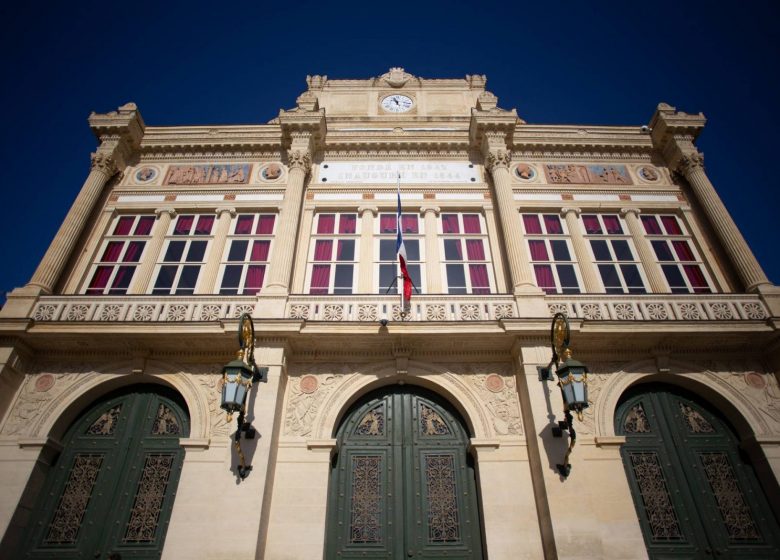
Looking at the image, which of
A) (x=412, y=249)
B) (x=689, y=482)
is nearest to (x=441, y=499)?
(x=689, y=482)

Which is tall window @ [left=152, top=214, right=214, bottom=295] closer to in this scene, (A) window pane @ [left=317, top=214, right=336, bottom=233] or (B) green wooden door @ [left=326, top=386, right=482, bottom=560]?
(A) window pane @ [left=317, top=214, right=336, bottom=233]

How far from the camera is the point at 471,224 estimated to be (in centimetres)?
1376

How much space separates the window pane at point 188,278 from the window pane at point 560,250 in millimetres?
10215

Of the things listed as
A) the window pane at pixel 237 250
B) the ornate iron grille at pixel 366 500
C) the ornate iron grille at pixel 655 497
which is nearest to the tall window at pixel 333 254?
the window pane at pixel 237 250

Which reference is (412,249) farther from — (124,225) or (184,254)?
(124,225)

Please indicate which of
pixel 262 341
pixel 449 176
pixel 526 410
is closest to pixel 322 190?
pixel 449 176

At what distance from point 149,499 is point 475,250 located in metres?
9.94

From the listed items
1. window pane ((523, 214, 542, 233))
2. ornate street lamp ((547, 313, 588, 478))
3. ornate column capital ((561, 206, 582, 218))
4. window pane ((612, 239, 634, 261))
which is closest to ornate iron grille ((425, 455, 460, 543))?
ornate street lamp ((547, 313, 588, 478))

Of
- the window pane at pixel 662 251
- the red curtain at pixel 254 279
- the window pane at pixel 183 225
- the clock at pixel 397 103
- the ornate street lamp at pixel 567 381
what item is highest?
the clock at pixel 397 103

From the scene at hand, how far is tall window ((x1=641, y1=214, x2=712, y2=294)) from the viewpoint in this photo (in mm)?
12398

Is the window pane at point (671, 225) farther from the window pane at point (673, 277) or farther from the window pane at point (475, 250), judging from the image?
the window pane at point (475, 250)

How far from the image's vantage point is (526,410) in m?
9.52

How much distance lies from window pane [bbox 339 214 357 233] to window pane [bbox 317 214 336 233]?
244 millimetres

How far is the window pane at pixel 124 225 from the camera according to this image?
13.6 m
